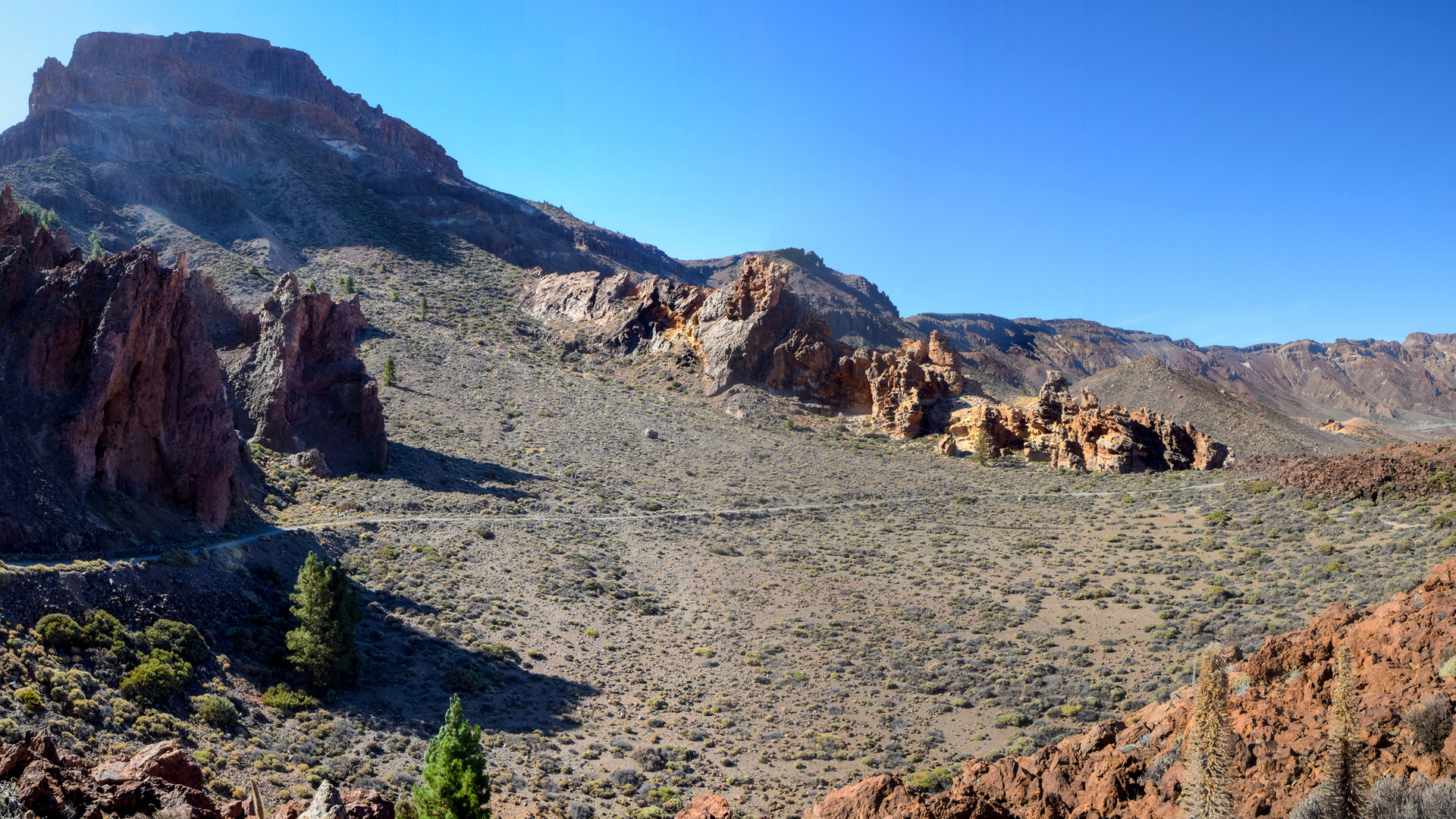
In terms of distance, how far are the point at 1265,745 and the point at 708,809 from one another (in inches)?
277

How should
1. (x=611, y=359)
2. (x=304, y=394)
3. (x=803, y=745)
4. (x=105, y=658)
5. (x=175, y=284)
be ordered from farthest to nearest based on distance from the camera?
1. (x=611, y=359)
2. (x=304, y=394)
3. (x=175, y=284)
4. (x=803, y=745)
5. (x=105, y=658)

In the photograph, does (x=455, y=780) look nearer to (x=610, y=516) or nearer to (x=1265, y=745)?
(x=1265, y=745)

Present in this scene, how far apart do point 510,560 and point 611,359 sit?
38208 mm

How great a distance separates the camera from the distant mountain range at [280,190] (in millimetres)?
78250

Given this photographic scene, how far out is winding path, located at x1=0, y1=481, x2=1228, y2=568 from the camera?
91.2 ft

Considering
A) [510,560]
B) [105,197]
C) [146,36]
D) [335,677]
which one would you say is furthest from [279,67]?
[335,677]

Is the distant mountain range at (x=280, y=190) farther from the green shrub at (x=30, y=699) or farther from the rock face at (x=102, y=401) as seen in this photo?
the green shrub at (x=30, y=699)

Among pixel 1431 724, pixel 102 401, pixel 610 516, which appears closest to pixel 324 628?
pixel 102 401

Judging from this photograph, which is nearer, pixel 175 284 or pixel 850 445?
pixel 175 284

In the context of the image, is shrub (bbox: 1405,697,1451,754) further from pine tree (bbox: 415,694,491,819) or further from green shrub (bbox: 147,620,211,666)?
green shrub (bbox: 147,620,211,666)

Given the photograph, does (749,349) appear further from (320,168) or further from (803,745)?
(320,168)

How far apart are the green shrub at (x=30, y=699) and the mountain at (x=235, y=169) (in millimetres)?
59399

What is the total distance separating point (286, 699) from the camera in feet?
63.1

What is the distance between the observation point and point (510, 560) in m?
32.6
